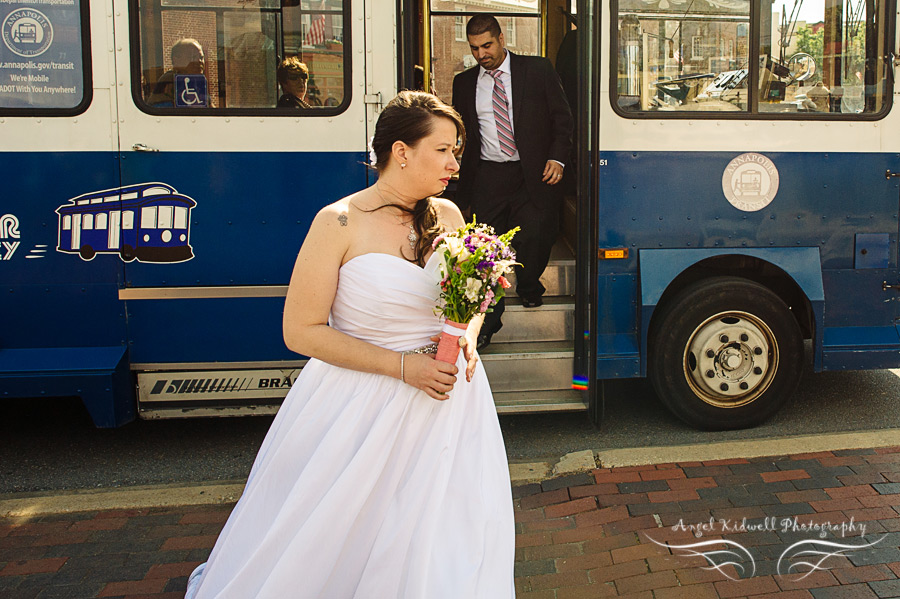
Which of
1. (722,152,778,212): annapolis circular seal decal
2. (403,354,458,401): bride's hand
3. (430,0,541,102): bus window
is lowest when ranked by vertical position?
(403,354,458,401): bride's hand

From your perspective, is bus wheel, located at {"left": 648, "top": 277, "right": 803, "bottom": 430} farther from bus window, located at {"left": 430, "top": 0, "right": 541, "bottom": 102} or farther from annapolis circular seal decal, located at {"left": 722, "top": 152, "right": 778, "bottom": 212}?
bus window, located at {"left": 430, "top": 0, "right": 541, "bottom": 102}

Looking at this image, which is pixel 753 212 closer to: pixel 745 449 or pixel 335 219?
pixel 745 449

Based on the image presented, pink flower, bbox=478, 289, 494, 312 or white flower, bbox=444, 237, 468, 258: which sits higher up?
white flower, bbox=444, 237, 468, 258

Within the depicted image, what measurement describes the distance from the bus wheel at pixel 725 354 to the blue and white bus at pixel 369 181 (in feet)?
0.04

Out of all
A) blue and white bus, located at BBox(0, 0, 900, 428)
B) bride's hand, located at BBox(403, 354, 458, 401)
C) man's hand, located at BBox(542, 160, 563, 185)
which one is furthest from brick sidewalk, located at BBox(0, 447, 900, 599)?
man's hand, located at BBox(542, 160, 563, 185)

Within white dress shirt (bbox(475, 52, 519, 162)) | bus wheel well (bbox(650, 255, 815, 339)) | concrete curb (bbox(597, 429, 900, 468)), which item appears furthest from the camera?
white dress shirt (bbox(475, 52, 519, 162))

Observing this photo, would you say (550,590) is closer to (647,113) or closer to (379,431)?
(379,431)

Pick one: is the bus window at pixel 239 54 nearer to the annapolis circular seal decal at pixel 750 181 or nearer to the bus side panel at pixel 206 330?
the bus side panel at pixel 206 330

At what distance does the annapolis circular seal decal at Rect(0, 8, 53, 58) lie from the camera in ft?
14.9

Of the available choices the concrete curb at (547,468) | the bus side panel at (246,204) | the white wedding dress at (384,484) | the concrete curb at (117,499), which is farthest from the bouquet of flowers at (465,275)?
the bus side panel at (246,204)

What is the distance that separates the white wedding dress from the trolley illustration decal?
246 centimetres

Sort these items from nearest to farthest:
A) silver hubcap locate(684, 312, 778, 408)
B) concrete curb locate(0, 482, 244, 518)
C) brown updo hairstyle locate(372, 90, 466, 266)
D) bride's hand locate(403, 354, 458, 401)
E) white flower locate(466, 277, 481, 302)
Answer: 1. white flower locate(466, 277, 481, 302)
2. bride's hand locate(403, 354, 458, 401)
3. brown updo hairstyle locate(372, 90, 466, 266)
4. concrete curb locate(0, 482, 244, 518)
5. silver hubcap locate(684, 312, 778, 408)

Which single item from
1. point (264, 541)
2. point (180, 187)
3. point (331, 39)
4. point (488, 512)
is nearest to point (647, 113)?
point (331, 39)

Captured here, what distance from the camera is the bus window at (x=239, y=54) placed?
457 centimetres
